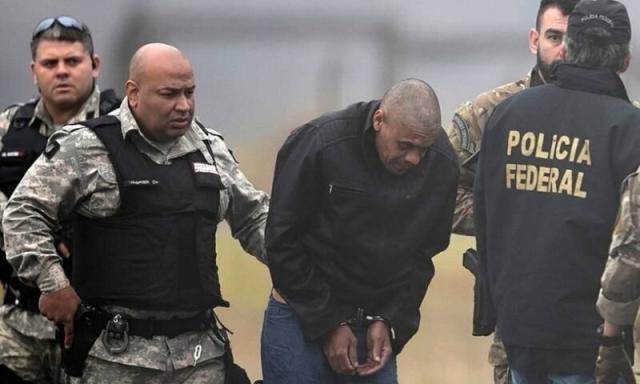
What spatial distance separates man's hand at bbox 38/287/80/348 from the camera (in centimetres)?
431

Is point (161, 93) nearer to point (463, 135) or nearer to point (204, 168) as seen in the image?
point (204, 168)

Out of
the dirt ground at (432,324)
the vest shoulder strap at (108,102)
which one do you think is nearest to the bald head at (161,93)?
the vest shoulder strap at (108,102)

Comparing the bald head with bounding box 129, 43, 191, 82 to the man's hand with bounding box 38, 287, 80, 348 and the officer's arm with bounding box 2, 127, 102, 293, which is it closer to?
the officer's arm with bounding box 2, 127, 102, 293

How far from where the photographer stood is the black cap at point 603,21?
4.10 meters

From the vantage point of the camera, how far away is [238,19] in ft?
23.3

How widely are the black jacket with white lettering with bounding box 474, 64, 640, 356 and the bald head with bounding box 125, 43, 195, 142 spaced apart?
77 cm

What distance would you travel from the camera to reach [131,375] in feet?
14.3

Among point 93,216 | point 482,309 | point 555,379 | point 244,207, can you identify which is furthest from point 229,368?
point 555,379

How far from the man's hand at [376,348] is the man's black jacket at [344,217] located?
0.04 meters

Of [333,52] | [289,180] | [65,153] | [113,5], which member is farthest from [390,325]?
[113,5]

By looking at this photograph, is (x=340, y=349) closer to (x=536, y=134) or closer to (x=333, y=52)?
(x=536, y=134)

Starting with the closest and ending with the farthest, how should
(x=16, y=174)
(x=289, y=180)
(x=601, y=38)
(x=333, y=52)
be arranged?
(x=601, y=38) < (x=289, y=180) < (x=16, y=174) < (x=333, y=52)

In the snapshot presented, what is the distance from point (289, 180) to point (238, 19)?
2814 millimetres

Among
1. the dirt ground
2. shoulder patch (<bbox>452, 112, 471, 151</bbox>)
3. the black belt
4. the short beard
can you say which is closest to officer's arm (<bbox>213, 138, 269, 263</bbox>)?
the black belt
